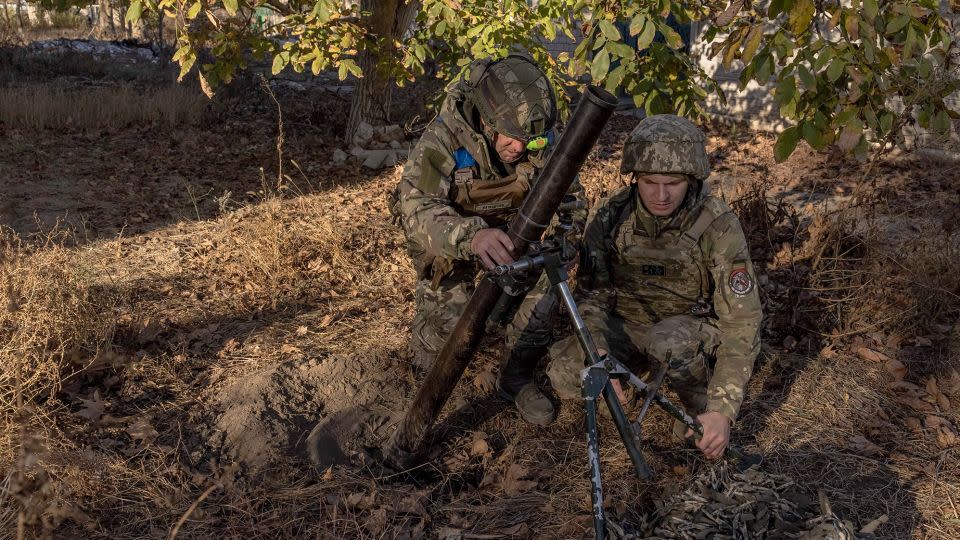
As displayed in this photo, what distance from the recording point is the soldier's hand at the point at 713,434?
2770 millimetres

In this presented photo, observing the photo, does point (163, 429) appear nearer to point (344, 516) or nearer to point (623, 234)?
point (344, 516)

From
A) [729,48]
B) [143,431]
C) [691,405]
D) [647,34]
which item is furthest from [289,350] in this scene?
[729,48]

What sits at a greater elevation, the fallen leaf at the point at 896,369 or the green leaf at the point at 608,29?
the green leaf at the point at 608,29

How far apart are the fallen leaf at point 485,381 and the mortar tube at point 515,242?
802 mm

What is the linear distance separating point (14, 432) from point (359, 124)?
6.72 m

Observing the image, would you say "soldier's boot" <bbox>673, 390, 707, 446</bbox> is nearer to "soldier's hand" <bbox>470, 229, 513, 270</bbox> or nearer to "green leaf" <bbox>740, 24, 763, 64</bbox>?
"soldier's hand" <bbox>470, 229, 513, 270</bbox>

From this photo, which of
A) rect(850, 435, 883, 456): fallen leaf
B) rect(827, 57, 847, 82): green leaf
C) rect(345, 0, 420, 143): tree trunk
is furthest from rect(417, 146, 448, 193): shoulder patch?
rect(345, 0, 420, 143): tree trunk

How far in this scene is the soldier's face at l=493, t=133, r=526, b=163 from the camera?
11.4 feet

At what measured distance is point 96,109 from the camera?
10.3 m

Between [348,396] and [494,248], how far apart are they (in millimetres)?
1712

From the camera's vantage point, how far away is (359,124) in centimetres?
945

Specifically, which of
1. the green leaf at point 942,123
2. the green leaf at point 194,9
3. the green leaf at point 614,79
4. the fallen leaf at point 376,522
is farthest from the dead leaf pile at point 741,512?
the green leaf at point 194,9

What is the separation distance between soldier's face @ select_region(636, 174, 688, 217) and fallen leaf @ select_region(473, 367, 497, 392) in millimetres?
1329

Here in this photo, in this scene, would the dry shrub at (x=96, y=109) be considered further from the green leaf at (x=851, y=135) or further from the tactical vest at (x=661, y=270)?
the green leaf at (x=851, y=135)
